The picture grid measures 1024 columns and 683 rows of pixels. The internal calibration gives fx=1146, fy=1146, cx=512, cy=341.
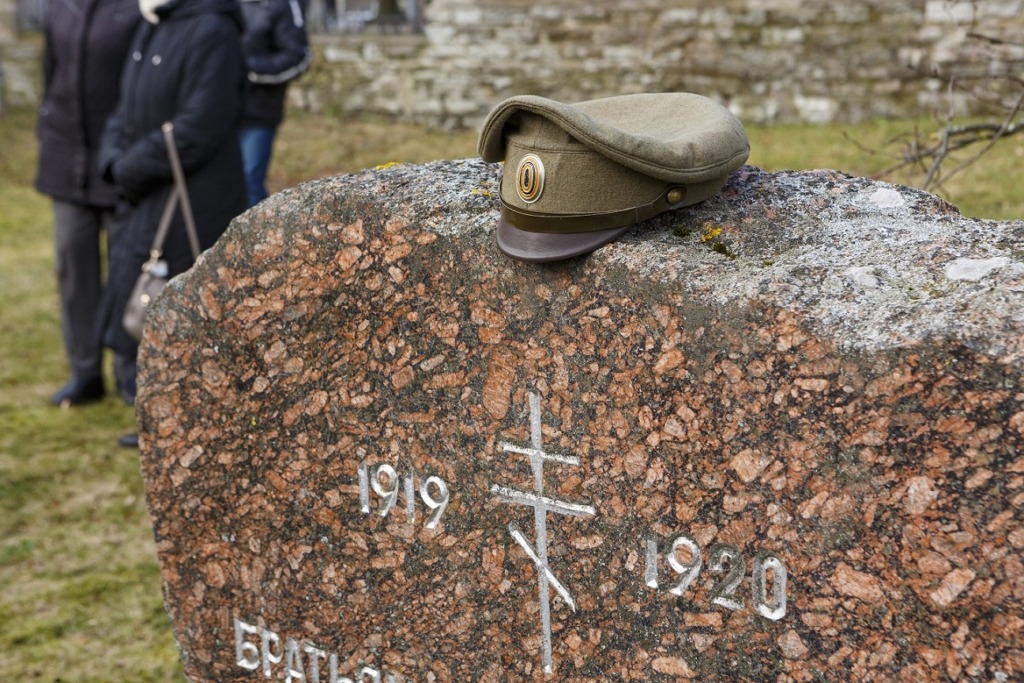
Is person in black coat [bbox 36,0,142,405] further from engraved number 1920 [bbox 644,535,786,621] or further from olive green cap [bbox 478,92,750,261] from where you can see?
engraved number 1920 [bbox 644,535,786,621]

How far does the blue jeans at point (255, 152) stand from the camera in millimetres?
→ 5434

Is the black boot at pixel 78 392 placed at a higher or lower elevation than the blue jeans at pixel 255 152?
lower

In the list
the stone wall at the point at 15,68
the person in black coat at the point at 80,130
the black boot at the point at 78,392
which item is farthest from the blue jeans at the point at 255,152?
the stone wall at the point at 15,68

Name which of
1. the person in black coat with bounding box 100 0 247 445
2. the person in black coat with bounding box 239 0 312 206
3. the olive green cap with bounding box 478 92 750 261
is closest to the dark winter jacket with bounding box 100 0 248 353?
the person in black coat with bounding box 100 0 247 445

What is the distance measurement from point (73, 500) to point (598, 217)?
3.00 m

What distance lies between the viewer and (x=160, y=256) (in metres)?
4.10

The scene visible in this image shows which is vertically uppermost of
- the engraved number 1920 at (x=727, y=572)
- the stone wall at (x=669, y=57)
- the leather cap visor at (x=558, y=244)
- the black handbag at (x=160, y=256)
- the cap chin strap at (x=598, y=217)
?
the cap chin strap at (x=598, y=217)

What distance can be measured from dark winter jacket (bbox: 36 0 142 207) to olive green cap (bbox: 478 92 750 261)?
299cm

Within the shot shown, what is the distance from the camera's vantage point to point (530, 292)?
6.56 ft

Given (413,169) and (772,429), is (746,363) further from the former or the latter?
(413,169)

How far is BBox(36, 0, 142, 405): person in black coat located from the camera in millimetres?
4535

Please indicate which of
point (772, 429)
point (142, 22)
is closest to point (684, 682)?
point (772, 429)

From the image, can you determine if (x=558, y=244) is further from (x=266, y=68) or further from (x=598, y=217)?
(x=266, y=68)

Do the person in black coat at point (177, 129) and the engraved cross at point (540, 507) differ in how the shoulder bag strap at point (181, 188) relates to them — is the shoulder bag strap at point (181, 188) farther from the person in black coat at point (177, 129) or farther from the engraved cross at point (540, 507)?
the engraved cross at point (540, 507)
